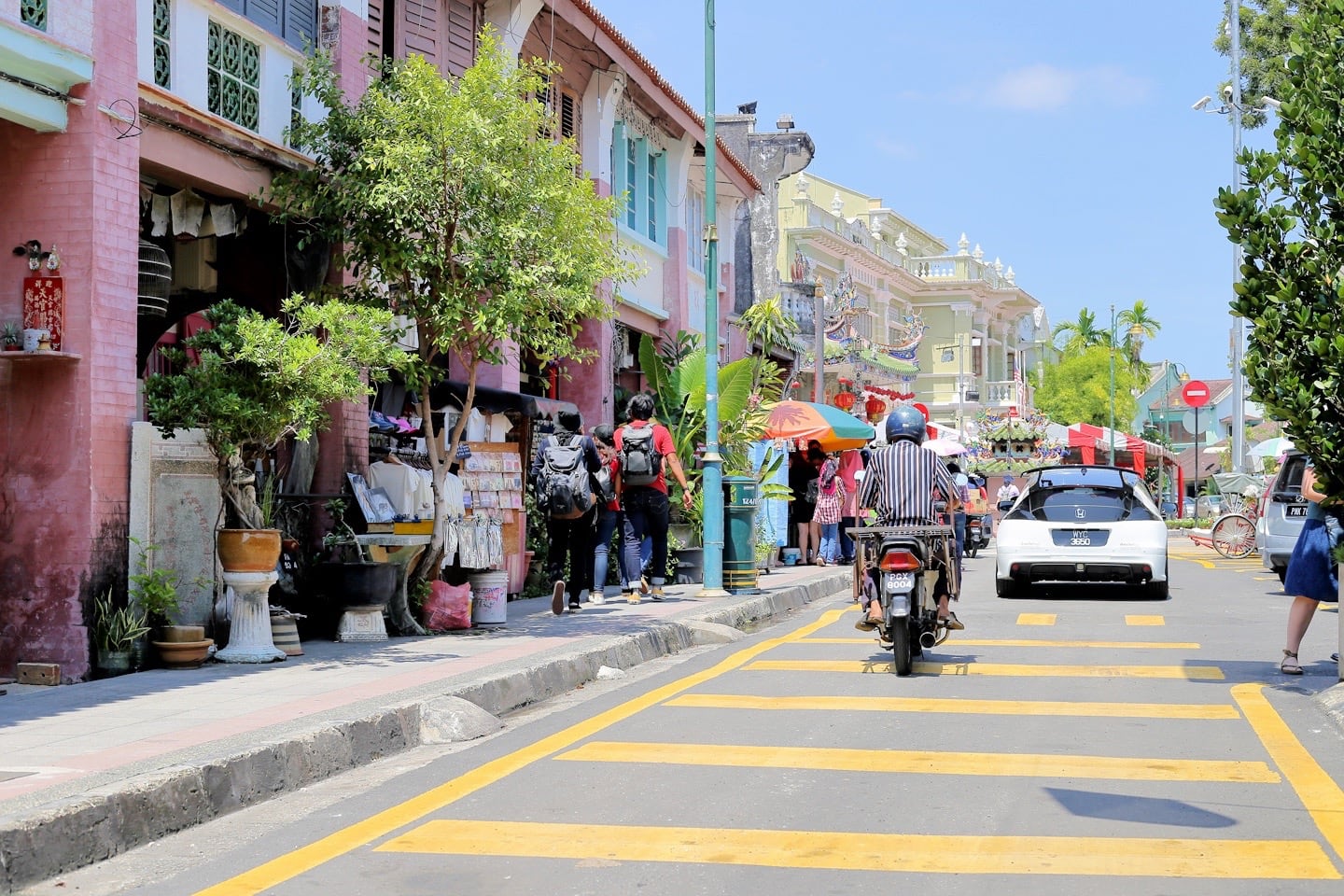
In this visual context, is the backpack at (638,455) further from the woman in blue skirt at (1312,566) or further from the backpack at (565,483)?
the woman in blue skirt at (1312,566)

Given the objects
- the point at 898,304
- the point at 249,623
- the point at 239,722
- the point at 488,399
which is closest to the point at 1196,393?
the point at 898,304

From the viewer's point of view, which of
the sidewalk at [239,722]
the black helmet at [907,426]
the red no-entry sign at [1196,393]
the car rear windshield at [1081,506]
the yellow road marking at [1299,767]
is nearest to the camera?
the sidewalk at [239,722]

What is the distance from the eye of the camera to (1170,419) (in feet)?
374

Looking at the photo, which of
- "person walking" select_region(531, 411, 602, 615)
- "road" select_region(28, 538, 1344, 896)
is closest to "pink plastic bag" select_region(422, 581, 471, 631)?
"person walking" select_region(531, 411, 602, 615)

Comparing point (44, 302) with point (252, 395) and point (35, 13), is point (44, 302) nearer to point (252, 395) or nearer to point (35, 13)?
point (252, 395)

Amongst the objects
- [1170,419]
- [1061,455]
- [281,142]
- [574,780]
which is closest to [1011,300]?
[1061,455]

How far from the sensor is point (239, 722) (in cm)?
808

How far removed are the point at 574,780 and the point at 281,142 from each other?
777cm

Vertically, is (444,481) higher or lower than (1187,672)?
higher

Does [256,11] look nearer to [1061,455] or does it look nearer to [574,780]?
[574,780]

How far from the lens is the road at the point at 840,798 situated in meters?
5.44

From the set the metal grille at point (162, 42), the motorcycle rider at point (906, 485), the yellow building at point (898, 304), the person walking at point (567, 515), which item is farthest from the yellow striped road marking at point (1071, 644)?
the yellow building at point (898, 304)

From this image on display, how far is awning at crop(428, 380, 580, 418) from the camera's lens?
16578mm

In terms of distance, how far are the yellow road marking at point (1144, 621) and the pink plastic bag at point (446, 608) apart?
6.44 metres
